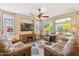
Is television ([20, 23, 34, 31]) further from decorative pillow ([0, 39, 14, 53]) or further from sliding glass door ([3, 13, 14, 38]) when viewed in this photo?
decorative pillow ([0, 39, 14, 53])

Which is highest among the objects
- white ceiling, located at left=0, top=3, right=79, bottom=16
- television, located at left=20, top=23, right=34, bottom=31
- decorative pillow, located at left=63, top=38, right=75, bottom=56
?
white ceiling, located at left=0, top=3, right=79, bottom=16

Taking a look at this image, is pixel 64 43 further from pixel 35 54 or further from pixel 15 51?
pixel 15 51

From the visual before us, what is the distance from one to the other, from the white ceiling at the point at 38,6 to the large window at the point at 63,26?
174mm

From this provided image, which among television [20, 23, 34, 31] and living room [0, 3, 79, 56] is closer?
living room [0, 3, 79, 56]

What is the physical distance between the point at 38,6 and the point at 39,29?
1.54ft

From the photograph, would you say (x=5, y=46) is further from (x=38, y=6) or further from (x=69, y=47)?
(x=69, y=47)

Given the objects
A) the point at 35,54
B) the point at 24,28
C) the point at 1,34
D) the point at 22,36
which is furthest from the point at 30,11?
the point at 35,54

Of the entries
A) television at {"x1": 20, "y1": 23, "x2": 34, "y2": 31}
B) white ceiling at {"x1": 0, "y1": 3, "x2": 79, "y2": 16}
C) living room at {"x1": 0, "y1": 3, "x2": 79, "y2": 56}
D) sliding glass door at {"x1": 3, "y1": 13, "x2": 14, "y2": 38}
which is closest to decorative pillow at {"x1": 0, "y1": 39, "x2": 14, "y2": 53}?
living room at {"x1": 0, "y1": 3, "x2": 79, "y2": 56}

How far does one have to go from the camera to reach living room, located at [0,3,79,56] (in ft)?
7.42

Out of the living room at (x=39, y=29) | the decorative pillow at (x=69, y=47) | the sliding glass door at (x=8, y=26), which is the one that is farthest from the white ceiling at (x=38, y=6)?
the decorative pillow at (x=69, y=47)

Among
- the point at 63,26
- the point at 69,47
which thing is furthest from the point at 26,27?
the point at 69,47

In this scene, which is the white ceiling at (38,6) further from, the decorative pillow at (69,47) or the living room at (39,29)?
the decorative pillow at (69,47)

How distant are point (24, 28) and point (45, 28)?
0.44 m

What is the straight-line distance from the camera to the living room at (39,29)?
2262mm
